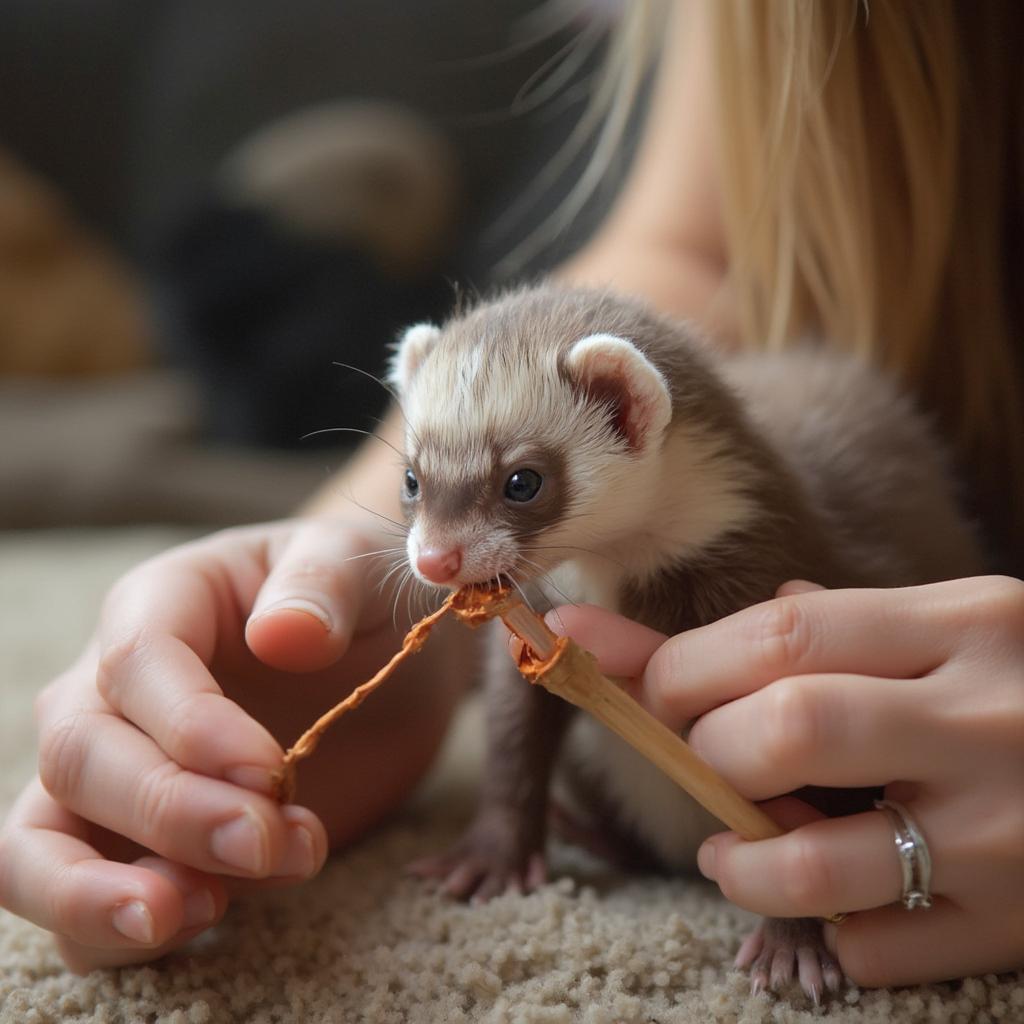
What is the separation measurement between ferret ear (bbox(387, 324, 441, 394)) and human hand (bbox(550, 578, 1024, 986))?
1.00ft

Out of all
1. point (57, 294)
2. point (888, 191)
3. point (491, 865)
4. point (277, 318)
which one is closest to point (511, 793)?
point (491, 865)

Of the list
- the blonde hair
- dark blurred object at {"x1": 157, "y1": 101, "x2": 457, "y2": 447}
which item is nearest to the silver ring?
the blonde hair

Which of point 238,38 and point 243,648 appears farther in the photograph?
point 238,38

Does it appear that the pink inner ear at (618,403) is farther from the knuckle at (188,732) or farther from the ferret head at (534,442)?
the knuckle at (188,732)

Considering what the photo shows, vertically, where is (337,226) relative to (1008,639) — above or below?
above

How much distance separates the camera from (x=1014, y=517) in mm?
1274

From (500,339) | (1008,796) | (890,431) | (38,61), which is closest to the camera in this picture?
(1008,796)

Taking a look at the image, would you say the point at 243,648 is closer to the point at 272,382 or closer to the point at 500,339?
the point at 500,339

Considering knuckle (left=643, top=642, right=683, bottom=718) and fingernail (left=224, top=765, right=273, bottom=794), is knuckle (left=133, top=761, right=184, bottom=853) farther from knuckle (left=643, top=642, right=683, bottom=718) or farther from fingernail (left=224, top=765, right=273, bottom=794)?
knuckle (left=643, top=642, right=683, bottom=718)

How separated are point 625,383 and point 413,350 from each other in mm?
195

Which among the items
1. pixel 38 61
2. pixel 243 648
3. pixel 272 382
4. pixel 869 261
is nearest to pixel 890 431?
pixel 869 261

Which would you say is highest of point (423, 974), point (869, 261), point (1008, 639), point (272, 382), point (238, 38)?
point (238, 38)

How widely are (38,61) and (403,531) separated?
8.94 feet

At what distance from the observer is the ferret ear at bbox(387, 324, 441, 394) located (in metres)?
0.90
